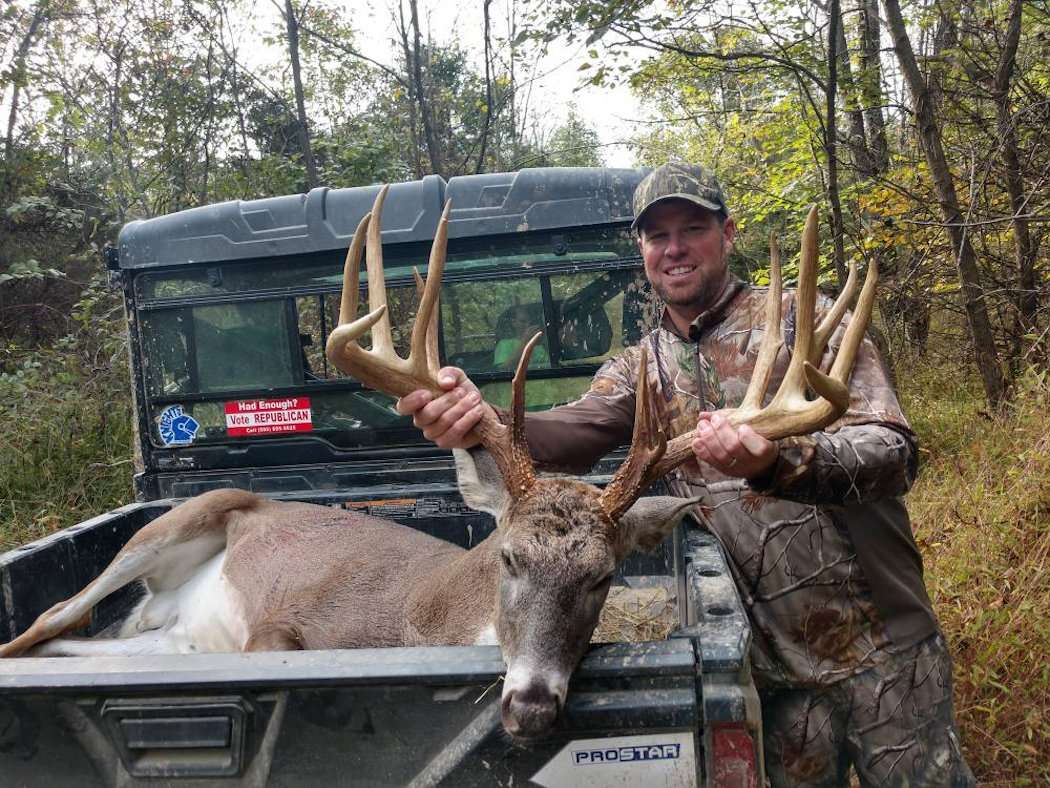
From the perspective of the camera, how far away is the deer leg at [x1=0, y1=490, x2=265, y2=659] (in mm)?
3568

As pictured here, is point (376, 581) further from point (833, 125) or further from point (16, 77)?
point (16, 77)

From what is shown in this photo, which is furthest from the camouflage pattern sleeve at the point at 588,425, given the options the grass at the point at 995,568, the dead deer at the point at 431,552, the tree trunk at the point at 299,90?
the tree trunk at the point at 299,90

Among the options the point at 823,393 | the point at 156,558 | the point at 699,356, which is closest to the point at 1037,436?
the point at 699,356

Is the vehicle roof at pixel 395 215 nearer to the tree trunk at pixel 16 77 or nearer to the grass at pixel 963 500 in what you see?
the grass at pixel 963 500

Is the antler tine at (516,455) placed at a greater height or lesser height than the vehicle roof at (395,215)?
lesser

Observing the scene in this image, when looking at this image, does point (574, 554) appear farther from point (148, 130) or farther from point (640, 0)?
point (148, 130)

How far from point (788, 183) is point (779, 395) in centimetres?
884

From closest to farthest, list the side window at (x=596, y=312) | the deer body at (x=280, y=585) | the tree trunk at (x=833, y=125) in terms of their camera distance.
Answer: the deer body at (x=280, y=585)
the side window at (x=596, y=312)
the tree trunk at (x=833, y=125)

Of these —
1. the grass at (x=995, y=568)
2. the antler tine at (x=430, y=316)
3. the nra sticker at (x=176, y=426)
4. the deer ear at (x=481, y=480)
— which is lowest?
the grass at (x=995, y=568)

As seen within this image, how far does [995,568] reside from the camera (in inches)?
195

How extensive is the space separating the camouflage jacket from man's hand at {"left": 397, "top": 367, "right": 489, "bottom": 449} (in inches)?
15.9

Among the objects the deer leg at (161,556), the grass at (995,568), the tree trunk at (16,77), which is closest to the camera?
the deer leg at (161,556)

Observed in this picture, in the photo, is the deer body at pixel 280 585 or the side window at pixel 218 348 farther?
the side window at pixel 218 348

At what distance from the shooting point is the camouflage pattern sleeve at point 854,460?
2.65 metres
